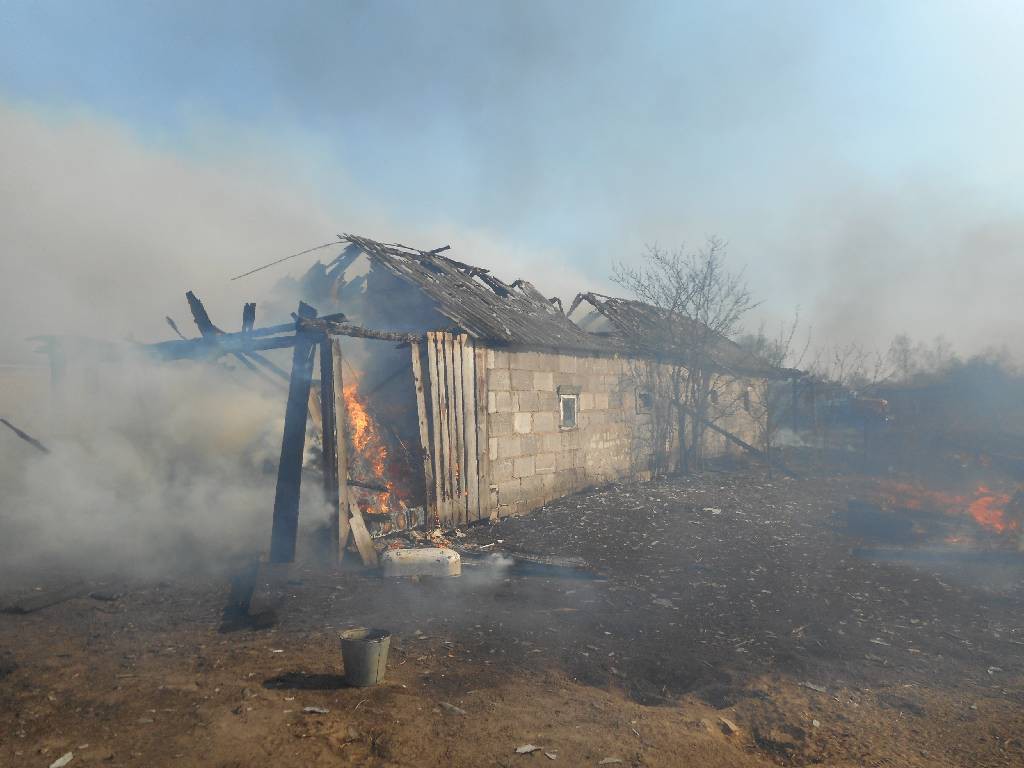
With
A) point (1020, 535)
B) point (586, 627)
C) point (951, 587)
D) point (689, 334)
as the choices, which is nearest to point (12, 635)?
point (586, 627)

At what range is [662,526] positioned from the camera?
413 inches

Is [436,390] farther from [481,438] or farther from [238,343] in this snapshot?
[238,343]

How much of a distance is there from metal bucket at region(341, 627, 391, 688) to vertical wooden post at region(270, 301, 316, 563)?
345 cm

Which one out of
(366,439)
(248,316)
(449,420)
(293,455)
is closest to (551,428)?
(449,420)

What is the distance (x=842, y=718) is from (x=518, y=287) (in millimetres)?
13831

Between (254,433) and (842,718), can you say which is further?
(254,433)

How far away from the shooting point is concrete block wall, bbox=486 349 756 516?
11320mm

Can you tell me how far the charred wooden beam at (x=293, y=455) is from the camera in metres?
7.52

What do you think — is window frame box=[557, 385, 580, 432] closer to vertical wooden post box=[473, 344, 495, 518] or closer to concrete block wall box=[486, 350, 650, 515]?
concrete block wall box=[486, 350, 650, 515]

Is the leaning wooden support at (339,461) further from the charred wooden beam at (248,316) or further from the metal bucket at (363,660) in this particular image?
the metal bucket at (363,660)

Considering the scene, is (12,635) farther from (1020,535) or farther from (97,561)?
(1020,535)

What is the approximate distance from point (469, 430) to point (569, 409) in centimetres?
380

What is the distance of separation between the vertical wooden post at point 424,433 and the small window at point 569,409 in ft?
14.3

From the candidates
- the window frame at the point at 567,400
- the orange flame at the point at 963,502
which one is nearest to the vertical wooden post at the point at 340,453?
the window frame at the point at 567,400
